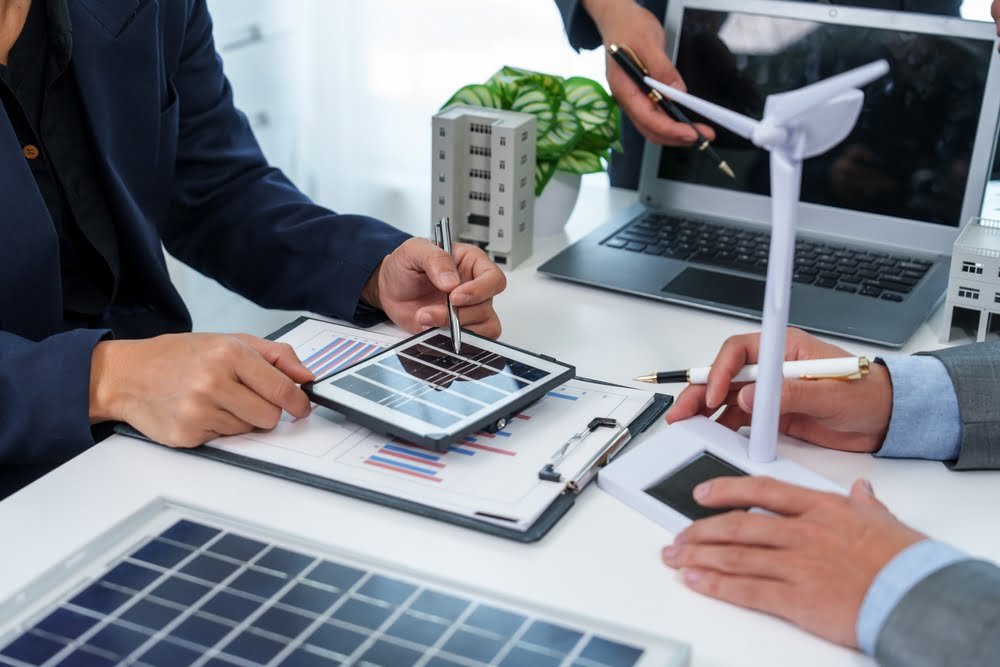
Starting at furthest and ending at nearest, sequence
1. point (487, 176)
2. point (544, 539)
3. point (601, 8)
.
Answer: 1. point (601, 8)
2. point (487, 176)
3. point (544, 539)

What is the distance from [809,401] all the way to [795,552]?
20 centimetres

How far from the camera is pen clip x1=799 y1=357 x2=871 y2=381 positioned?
0.89 m

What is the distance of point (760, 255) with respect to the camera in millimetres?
1371

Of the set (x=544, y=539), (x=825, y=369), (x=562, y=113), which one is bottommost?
(x=544, y=539)

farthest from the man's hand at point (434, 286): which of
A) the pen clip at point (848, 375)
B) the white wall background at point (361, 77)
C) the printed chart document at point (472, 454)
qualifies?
the white wall background at point (361, 77)

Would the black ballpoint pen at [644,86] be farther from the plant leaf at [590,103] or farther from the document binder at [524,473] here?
the document binder at [524,473]

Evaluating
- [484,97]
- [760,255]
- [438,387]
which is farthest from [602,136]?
[438,387]

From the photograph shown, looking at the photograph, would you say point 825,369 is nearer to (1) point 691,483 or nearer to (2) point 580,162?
(1) point 691,483

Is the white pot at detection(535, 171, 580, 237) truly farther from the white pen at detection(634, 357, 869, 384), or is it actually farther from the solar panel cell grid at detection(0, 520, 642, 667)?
the solar panel cell grid at detection(0, 520, 642, 667)

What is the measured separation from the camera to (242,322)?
281cm

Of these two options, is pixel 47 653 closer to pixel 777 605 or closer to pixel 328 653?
pixel 328 653

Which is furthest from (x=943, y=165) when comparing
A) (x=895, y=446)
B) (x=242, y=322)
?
(x=242, y=322)

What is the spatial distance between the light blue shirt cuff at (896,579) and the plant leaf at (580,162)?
0.84 m

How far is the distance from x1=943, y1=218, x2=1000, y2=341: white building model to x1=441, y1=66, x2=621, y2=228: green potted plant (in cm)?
50
